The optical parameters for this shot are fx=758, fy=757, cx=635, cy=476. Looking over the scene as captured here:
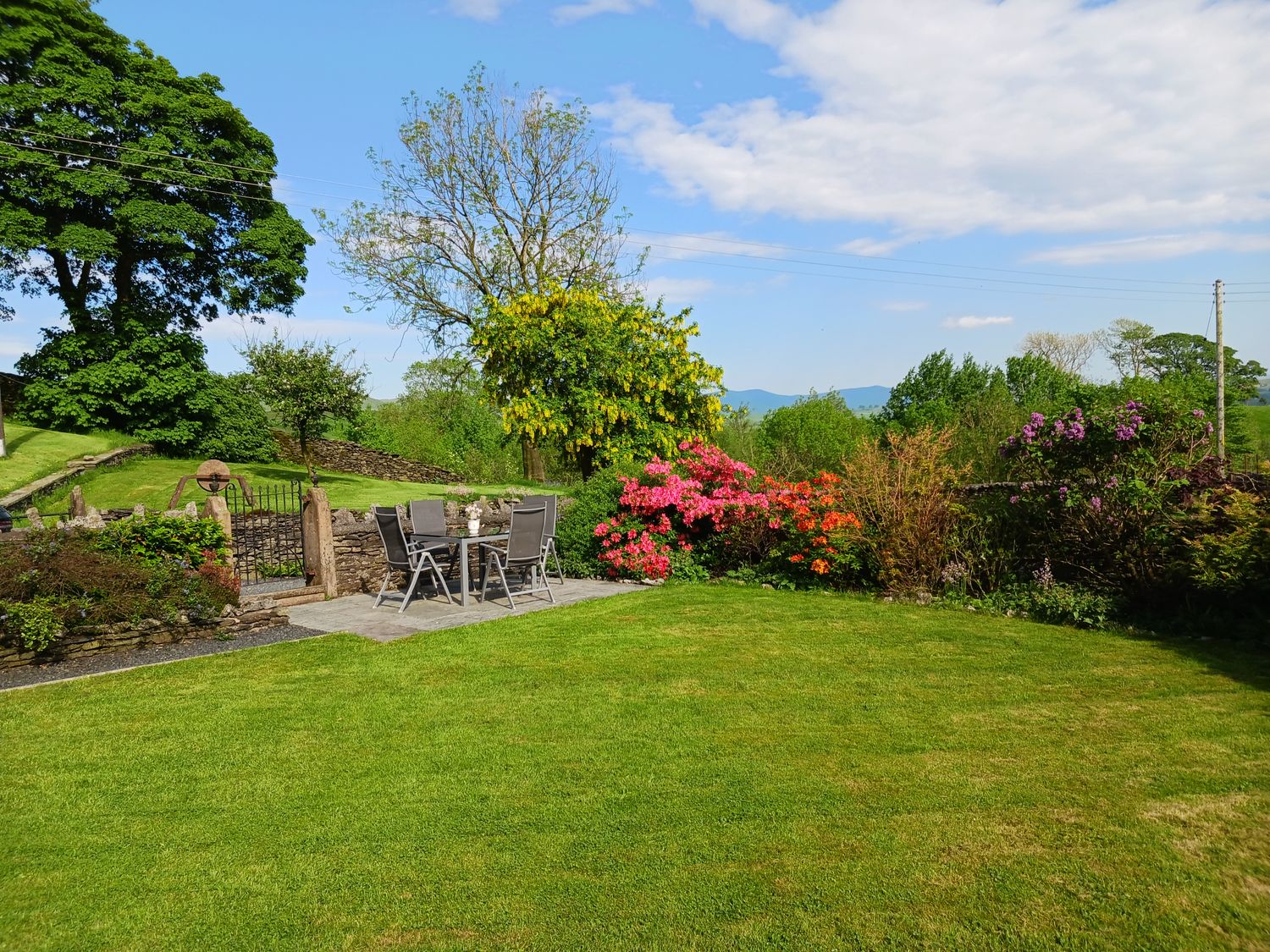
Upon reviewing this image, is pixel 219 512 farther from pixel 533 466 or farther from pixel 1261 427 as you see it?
pixel 1261 427

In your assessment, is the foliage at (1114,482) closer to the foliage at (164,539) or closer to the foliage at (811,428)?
the foliage at (164,539)

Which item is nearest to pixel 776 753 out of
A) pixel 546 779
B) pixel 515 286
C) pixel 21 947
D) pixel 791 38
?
pixel 546 779

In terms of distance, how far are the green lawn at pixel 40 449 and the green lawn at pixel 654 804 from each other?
1400cm

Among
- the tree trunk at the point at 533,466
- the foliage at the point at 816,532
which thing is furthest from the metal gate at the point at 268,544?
the tree trunk at the point at 533,466

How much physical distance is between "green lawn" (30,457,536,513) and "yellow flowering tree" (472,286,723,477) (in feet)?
11.8

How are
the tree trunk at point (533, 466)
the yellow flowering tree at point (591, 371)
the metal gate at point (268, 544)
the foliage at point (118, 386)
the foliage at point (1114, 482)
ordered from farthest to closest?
the tree trunk at point (533, 466) < the foliage at point (118, 386) < the yellow flowering tree at point (591, 371) < the metal gate at point (268, 544) < the foliage at point (1114, 482)

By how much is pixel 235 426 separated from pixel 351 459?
3.86 m

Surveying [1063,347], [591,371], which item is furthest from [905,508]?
[1063,347]

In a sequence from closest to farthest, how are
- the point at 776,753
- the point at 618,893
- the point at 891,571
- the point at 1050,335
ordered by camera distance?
the point at 618,893
the point at 776,753
the point at 891,571
the point at 1050,335

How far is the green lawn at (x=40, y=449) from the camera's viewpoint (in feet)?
53.0

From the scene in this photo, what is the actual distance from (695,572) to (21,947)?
25.4ft

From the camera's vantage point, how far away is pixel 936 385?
139 ft

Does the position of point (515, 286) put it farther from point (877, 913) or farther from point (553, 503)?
point (877, 913)

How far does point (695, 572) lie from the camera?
9.66 metres
